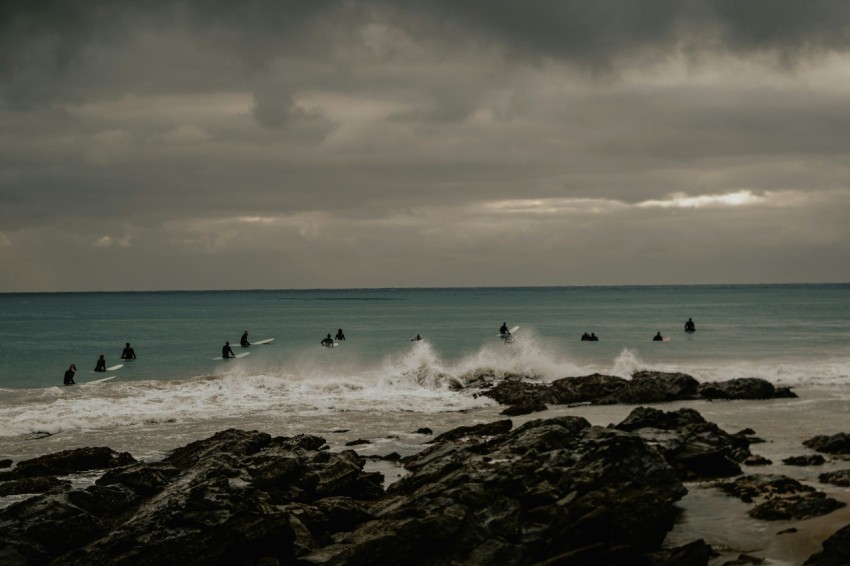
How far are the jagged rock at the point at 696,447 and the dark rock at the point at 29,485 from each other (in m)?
14.5

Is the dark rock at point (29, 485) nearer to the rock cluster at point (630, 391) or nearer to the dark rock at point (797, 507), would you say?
the dark rock at point (797, 507)

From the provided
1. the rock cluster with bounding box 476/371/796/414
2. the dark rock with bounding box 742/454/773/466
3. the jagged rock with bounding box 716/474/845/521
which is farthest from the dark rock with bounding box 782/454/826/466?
the rock cluster with bounding box 476/371/796/414

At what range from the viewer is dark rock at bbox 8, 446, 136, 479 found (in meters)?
20.7

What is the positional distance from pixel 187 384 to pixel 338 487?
27003 mm

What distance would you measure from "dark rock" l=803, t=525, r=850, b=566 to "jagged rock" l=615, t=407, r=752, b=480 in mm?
6234

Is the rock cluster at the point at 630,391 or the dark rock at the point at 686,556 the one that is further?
the rock cluster at the point at 630,391

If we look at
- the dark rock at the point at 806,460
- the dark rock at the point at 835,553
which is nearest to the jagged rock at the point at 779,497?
the dark rock at the point at 806,460

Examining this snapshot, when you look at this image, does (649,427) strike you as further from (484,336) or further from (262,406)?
(484,336)

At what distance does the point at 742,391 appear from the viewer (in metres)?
32.1

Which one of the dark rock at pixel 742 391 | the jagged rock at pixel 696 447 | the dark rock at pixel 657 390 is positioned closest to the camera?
the jagged rock at pixel 696 447

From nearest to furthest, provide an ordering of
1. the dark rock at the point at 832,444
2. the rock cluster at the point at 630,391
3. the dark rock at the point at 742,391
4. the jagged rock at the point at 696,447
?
the jagged rock at the point at 696,447 → the dark rock at the point at 832,444 → the dark rock at the point at 742,391 → the rock cluster at the point at 630,391

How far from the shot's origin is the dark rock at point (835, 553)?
10.9m

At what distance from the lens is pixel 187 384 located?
4184 cm

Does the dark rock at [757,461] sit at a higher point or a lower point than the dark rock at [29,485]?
higher
